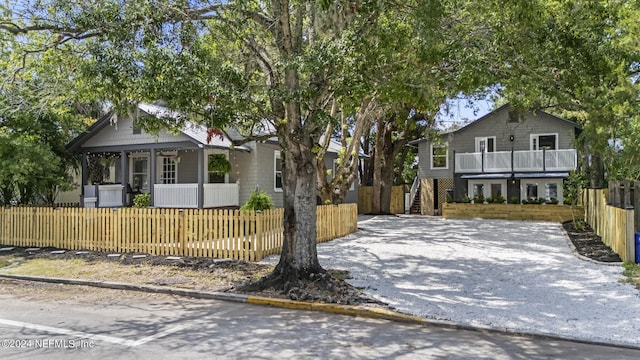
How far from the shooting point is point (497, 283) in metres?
9.20

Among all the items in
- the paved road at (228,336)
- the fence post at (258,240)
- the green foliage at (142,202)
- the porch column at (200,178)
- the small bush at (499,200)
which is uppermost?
the porch column at (200,178)

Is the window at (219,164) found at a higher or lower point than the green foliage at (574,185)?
higher

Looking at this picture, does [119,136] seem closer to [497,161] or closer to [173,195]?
[173,195]

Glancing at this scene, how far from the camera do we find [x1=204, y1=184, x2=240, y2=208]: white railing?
59.8 ft

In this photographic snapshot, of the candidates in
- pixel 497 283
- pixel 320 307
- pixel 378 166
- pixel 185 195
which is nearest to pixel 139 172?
pixel 185 195

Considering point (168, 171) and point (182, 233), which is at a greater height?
point (168, 171)

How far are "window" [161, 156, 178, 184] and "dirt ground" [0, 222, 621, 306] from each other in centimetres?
807

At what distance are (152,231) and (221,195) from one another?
631 cm

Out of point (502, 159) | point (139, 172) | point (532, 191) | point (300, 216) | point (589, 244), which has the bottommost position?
point (589, 244)

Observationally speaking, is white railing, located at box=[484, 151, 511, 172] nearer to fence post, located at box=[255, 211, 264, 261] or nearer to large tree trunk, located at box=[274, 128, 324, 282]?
fence post, located at box=[255, 211, 264, 261]

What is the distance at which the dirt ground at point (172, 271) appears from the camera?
27.4 ft

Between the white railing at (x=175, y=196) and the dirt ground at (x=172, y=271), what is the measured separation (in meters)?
5.28

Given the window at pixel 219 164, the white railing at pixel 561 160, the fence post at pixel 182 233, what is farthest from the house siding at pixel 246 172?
the white railing at pixel 561 160

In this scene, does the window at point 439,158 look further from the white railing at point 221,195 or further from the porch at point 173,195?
the porch at point 173,195
